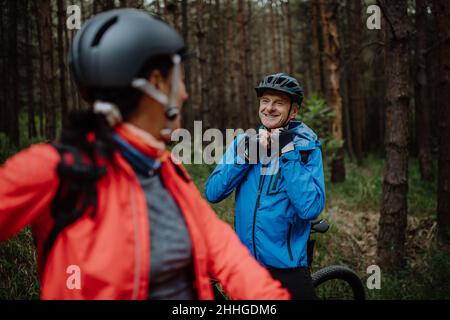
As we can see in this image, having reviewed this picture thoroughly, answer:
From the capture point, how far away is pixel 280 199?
2.93 m

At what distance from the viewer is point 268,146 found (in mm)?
3023

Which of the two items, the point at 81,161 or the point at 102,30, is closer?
the point at 81,161

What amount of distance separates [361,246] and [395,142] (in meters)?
2.44

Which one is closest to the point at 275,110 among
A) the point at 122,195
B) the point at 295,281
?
the point at 295,281

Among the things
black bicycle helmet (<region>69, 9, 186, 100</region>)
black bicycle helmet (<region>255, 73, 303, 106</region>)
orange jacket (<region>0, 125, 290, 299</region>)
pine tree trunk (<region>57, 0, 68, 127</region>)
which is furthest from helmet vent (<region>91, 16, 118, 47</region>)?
pine tree trunk (<region>57, 0, 68, 127</region>)

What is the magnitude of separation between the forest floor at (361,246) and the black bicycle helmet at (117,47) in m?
3.19

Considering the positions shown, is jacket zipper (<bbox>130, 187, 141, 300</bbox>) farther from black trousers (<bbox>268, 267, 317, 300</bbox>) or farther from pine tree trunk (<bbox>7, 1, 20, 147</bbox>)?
pine tree trunk (<bbox>7, 1, 20, 147</bbox>)

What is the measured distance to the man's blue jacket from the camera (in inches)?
112

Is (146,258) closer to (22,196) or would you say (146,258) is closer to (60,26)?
(22,196)

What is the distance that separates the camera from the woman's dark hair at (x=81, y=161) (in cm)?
128

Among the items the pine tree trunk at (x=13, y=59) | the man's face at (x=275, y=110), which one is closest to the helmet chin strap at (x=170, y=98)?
the man's face at (x=275, y=110)

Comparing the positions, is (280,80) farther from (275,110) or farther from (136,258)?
(136,258)

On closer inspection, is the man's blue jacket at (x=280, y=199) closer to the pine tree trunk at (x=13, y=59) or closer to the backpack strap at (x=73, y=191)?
the backpack strap at (x=73, y=191)
